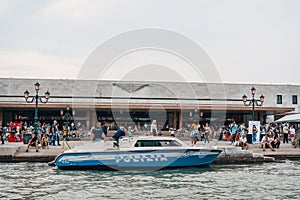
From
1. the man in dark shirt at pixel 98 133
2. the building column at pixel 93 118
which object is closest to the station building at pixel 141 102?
the building column at pixel 93 118

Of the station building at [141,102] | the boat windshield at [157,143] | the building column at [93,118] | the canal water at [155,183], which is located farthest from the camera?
the station building at [141,102]

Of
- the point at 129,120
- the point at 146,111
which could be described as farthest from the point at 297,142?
the point at 129,120

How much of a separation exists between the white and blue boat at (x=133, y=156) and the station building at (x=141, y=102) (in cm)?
2427

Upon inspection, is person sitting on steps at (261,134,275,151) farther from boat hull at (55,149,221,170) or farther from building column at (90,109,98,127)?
building column at (90,109,98,127)

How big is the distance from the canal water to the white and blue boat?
450 mm

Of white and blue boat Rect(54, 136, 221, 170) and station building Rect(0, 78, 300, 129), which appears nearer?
white and blue boat Rect(54, 136, 221, 170)

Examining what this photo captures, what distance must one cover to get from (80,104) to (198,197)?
33583mm

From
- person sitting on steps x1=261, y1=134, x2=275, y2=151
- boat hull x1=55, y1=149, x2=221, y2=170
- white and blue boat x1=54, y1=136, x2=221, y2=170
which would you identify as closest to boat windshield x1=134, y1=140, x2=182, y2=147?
white and blue boat x1=54, y1=136, x2=221, y2=170

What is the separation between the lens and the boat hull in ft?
56.5

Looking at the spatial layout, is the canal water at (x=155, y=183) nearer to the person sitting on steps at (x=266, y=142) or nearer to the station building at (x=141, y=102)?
the person sitting on steps at (x=266, y=142)

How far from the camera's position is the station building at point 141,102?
4338cm

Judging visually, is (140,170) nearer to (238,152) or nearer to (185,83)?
(238,152)

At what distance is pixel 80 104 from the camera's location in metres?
43.5

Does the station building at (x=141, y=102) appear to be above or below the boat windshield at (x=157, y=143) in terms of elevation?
above
